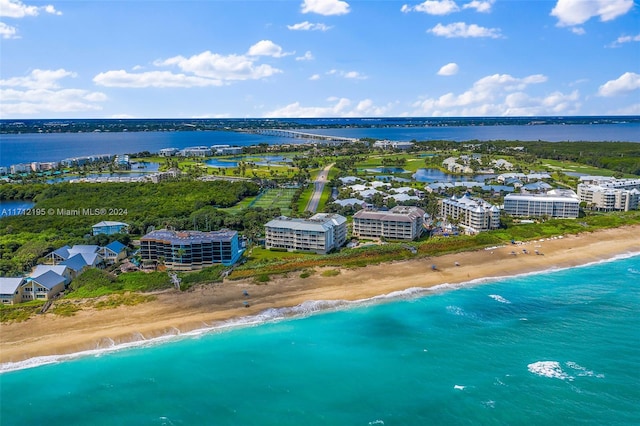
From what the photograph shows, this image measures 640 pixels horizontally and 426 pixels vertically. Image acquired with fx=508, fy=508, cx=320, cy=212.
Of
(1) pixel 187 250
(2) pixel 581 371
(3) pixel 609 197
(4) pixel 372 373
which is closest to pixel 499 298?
(2) pixel 581 371

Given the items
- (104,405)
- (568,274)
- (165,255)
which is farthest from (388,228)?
(104,405)

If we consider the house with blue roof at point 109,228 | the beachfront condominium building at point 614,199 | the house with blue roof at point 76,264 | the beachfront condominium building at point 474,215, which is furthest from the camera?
the beachfront condominium building at point 614,199

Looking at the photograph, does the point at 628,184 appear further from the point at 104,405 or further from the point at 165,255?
the point at 104,405

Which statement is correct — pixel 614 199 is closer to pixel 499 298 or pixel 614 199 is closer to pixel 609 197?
Answer: pixel 609 197

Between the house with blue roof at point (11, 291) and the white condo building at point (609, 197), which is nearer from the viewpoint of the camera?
the house with blue roof at point (11, 291)

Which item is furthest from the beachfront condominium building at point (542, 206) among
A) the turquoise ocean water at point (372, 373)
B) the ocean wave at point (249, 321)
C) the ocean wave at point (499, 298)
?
the ocean wave at point (499, 298)

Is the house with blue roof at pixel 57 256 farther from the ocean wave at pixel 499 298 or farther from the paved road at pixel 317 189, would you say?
the ocean wave at pixel 499 298
